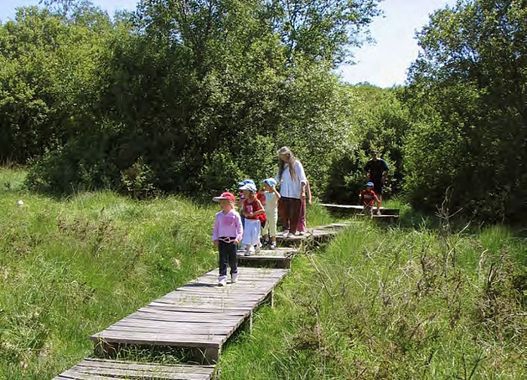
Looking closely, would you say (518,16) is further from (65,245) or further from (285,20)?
(65,245)

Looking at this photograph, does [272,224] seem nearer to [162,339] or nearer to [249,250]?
[249,250]

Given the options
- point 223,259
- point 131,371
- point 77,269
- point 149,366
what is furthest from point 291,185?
point 131,371

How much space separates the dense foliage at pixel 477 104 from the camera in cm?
1409

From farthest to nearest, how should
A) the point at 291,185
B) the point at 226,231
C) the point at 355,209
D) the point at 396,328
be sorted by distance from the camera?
the point at 355,209
the point at 291,185
the point at 226,231
the point at 396,328

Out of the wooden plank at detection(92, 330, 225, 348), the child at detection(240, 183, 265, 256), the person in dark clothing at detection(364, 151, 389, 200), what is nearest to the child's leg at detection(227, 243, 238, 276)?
the child at detection(240, 183, 265, 256)

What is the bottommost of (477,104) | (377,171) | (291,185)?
(291,185)

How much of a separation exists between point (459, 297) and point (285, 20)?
15719 mm

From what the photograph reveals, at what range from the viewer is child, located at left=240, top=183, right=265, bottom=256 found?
9617 mm

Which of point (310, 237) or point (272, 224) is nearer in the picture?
point (272, 224)

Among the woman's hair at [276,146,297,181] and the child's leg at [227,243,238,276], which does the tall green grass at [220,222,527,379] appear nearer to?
the child's leg at [227,243,238,276]

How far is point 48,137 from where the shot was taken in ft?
82.8

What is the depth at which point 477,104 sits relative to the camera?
14578 millimetres

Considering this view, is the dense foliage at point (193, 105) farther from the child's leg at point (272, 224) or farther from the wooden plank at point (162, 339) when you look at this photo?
the wooden plank at point (162, 339)

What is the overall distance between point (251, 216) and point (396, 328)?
4.20 meters
